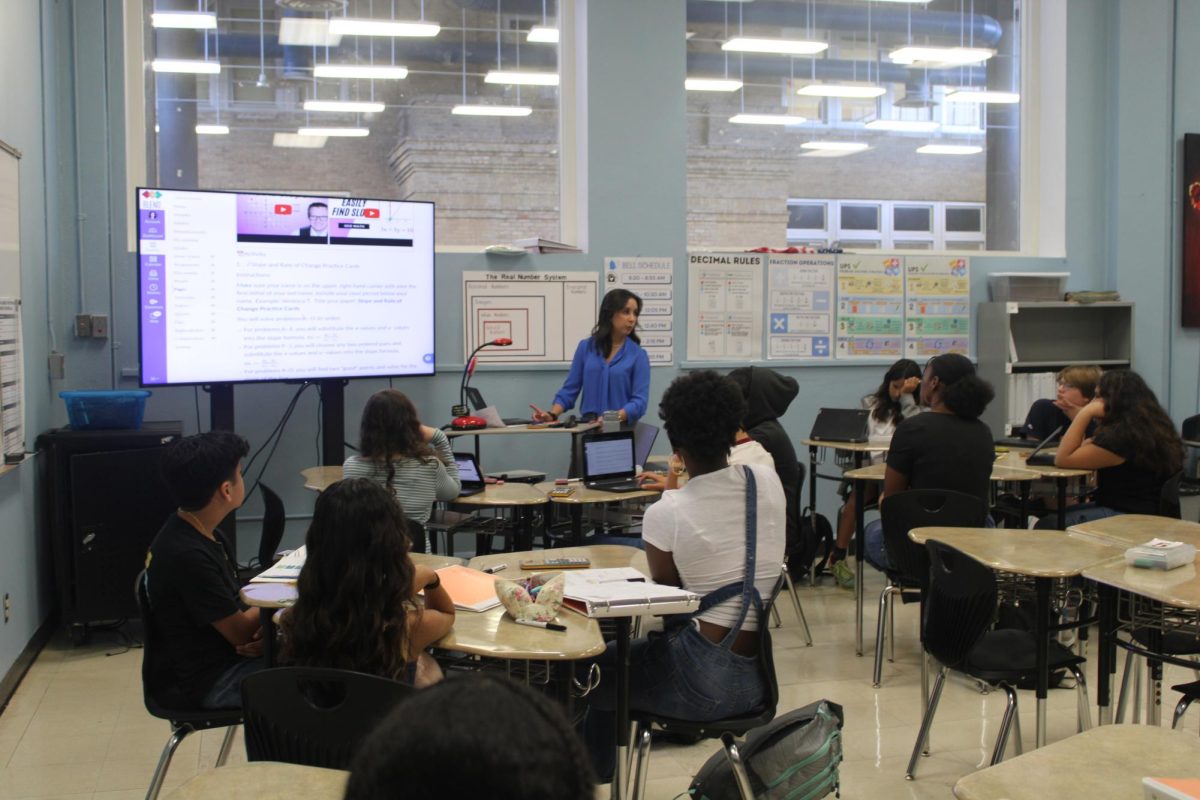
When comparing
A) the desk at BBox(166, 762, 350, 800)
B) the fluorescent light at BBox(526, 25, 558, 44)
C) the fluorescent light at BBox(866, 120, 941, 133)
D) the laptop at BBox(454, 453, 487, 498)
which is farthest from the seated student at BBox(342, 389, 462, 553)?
the fluorescent light at BBox(866, 120, 941, 133)

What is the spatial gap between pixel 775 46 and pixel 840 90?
0.56 metres

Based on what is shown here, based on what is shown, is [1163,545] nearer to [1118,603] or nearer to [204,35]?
[1118,603]

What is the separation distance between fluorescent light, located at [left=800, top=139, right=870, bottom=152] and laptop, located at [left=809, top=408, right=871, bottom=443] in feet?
6.73

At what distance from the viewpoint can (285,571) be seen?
2.93 meters

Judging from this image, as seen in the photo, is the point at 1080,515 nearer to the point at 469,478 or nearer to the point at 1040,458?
the point at 1040,458

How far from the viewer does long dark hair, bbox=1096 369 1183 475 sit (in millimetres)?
4426

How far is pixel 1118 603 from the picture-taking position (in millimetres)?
3029

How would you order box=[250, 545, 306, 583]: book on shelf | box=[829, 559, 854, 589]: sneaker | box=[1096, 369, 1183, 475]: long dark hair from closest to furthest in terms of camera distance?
box=[250, 545, 306, 583]: book on shelf → box=[1096, 369, 1183, 475]: long dark hair → box=[829, 559, 854, 589]: sneaker

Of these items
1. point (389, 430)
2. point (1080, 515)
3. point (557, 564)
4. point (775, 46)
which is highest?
point (775, 46)

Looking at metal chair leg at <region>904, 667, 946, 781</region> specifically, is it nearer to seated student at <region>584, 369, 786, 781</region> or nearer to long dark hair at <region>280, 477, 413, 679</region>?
seated student at <region>584, 369, 786, 781</region>

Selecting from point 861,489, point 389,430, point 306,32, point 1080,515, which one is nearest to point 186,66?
point 306,32

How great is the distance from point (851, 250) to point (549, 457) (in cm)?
248

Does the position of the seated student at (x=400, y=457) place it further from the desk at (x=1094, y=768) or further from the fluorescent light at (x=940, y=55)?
the fluorescent light at (x=940, y=55)

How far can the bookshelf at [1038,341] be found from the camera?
688 centimetres
